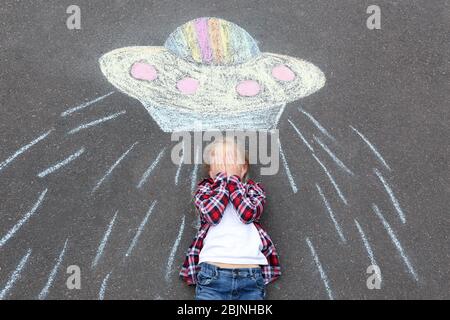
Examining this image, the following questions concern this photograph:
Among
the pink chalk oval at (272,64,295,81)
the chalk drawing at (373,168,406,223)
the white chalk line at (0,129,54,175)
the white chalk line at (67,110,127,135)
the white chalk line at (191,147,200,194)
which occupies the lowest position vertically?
the chalk drawing at (373,168,406,223)

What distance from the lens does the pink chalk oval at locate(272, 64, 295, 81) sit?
3793 mm

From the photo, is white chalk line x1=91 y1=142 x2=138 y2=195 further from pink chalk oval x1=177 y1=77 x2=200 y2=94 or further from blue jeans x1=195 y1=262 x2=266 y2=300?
blue jeans x1=195 y1=262 x2=266 y2=300

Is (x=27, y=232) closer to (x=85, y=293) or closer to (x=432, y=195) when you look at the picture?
(x=85, y=293)

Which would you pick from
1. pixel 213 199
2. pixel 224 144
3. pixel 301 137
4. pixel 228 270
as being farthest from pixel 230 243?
pixel 301 137

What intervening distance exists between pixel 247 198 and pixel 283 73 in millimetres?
1081

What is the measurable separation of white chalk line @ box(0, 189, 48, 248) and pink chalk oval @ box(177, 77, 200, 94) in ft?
3.59

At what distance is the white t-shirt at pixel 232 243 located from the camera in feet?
9.89

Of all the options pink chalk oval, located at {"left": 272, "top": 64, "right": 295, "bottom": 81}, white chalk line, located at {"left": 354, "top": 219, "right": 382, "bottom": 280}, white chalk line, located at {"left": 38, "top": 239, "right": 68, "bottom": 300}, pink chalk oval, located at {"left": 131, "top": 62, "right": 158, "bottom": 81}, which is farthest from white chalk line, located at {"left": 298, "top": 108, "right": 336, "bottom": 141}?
white chalk line, located at {"left": 38, "top": 239, "right": 68, "bottom": 300}

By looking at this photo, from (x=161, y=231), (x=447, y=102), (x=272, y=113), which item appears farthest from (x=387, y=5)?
(x=161, y=231)

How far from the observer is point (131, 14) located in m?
4.04

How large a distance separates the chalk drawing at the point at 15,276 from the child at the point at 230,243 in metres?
0.87

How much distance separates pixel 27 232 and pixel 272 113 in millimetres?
1681

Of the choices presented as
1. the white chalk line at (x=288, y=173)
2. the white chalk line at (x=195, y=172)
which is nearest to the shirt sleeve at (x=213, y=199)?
the white chalk line at (x=195, y=172)

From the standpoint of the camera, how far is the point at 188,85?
12.2 feet
